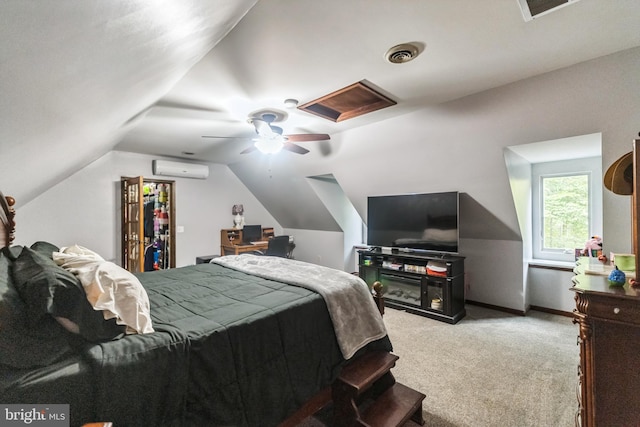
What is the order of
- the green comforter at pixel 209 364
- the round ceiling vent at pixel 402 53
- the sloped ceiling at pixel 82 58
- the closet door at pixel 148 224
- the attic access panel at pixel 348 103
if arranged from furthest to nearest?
the closet door at pixel 148 224
the attic access panel at pixel 348 103
the round ceiling vent at pixel 402 53
the green comforter at pixel 209 364
the sloped ceiling at pixel 82 58

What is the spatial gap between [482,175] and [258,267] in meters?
2.81

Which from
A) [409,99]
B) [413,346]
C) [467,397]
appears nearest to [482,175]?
[409,99]

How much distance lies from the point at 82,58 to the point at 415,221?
3757 millimetres

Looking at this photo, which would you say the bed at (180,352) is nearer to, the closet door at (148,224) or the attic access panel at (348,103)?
the attic access panel at (348,103)

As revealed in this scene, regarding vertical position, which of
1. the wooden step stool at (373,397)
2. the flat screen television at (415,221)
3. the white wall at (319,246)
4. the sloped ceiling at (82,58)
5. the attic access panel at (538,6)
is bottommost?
the wooden step stool at (373,397)

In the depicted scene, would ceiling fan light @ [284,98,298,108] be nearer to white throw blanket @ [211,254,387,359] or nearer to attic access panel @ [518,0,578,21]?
white throw blanket @ [211,254,387,359]

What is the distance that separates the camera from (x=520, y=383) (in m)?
2.21

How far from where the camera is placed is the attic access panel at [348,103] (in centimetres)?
252

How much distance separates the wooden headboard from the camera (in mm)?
1958

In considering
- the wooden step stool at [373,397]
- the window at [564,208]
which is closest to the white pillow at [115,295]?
the wooden step stool at [373,397]

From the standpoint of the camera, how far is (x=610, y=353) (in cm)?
131

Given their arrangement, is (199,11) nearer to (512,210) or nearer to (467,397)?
(467,397)

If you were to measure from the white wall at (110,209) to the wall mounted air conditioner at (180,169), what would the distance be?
0.15m

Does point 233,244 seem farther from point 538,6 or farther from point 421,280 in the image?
point 538,6
